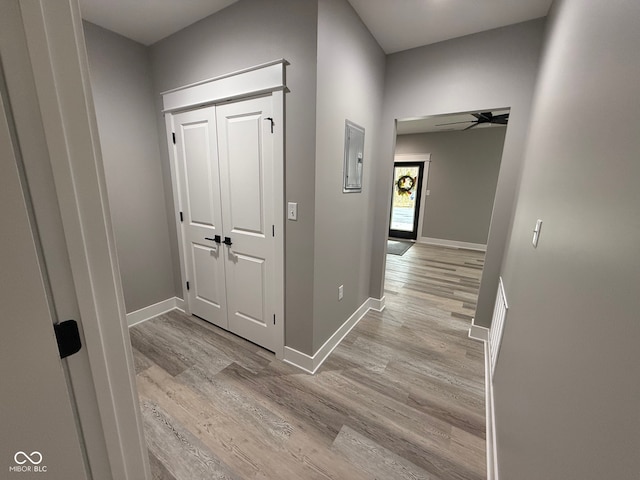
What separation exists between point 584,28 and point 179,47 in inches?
102

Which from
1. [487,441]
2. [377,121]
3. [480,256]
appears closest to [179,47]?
[377,121]

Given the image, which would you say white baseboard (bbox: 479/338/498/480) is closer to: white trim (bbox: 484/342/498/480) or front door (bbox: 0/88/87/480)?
white trim (bbox: 484/342/498/480)

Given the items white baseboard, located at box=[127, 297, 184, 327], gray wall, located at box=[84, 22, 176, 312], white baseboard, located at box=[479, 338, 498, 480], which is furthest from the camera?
white baseboard, located at box=[127, 297, 184, 327]

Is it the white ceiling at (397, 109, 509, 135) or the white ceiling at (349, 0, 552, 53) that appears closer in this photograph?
the white ceiling at (349, 0, 552, 53)

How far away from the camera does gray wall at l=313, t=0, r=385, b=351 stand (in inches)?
65.1

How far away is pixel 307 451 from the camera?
140 centimetres

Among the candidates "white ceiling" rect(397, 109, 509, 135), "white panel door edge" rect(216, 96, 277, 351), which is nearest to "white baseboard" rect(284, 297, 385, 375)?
"white panel door edge" rect(216, 96, 277, 351)

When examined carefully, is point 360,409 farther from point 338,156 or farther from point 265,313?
point 338,156

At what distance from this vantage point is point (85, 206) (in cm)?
56

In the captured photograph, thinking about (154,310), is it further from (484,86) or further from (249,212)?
(484,86)

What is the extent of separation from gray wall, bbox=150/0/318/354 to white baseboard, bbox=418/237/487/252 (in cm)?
514

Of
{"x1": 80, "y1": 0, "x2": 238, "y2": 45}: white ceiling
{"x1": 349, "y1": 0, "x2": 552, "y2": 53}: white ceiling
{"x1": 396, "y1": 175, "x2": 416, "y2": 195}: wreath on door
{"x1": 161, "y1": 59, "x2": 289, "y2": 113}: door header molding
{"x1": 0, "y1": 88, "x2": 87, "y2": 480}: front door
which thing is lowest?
{"x1": 0, "y1": 88, "x2": 87, "y2": 480}: front door

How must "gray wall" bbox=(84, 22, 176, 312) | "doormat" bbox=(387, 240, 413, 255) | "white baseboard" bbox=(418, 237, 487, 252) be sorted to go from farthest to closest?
"white baseboard" bbox=(418, 237, 487, 252) → "doormat" bbox=(387, 240, 413, 255) → "gray wall" bbox=(84, 22, 176, 312)

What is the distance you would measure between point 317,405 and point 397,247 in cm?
463
